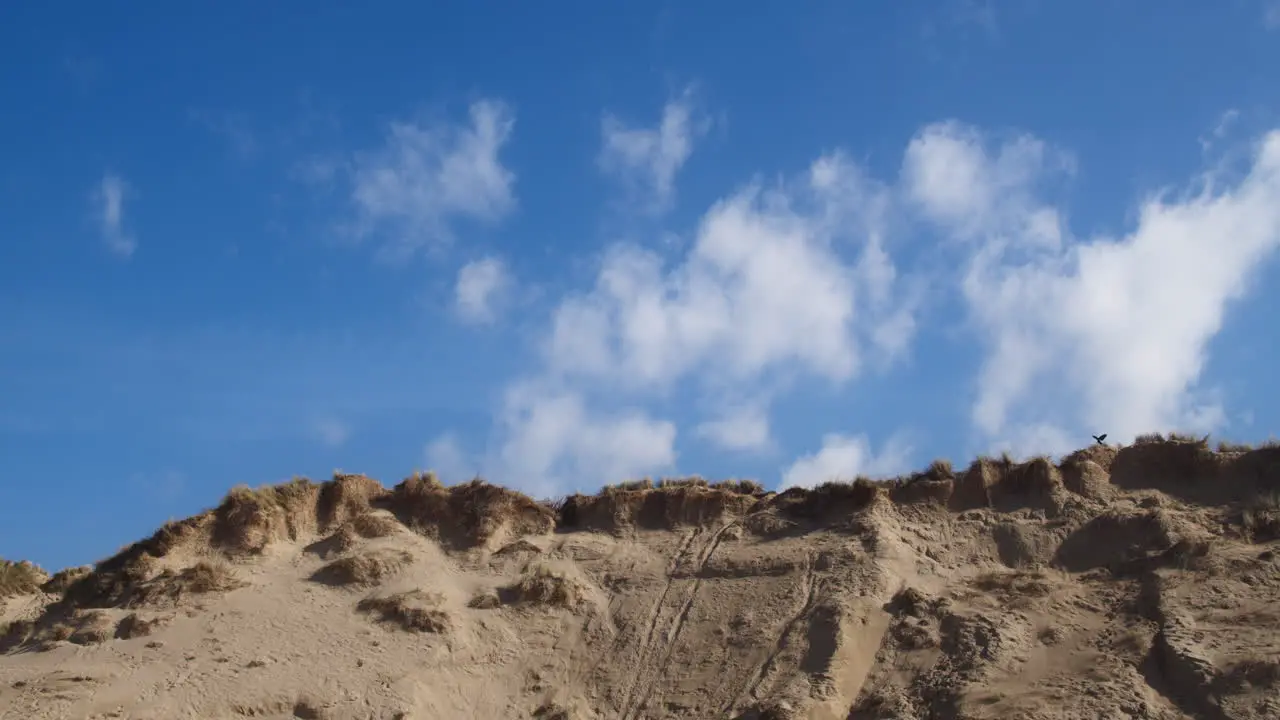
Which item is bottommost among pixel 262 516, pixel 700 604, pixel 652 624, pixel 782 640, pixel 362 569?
pixel 782 640

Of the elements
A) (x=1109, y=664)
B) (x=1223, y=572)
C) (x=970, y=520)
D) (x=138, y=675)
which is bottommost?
(x=138, y=675)

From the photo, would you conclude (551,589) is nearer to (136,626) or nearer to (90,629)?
(136,626)

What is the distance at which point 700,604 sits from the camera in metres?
18.5

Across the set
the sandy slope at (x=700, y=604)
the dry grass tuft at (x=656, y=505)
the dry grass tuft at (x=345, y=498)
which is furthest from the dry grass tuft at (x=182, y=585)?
the dry grass tuft at (x=656, y=505)

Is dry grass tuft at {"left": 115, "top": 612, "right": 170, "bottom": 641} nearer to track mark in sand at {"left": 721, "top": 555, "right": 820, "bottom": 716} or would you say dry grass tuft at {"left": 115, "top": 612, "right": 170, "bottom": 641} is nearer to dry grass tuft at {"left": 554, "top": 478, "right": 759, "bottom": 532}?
dry grass tuft at {"left": 554, "top": 478, "right": 759, "bottom": 532}

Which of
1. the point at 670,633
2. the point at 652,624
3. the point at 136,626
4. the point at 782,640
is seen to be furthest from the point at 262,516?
the point at 782,640

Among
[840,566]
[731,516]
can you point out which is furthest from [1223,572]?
[731,516]

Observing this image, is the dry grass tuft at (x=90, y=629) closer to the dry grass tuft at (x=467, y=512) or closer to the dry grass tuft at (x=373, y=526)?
the dry grass tuft at (x=373, y=526)

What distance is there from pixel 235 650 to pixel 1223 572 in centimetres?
1488

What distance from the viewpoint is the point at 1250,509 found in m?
17.6

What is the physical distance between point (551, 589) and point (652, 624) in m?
1.93

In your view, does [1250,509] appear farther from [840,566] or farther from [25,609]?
[25,609]

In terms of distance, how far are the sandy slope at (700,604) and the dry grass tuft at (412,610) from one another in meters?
A: 0.05

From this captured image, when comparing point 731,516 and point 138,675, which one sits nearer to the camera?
point 138,675
